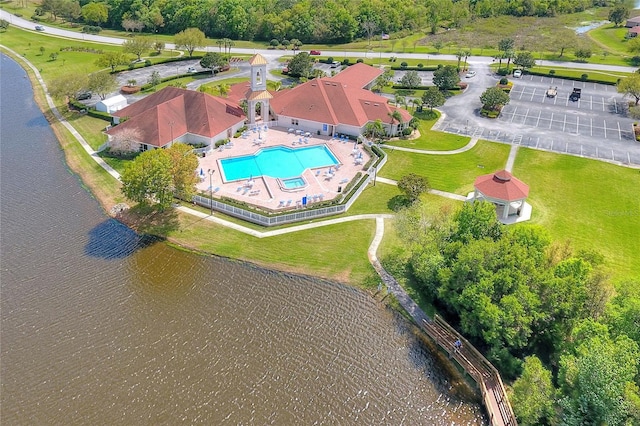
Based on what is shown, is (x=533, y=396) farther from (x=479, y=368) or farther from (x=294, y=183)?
(x=294, y=183)

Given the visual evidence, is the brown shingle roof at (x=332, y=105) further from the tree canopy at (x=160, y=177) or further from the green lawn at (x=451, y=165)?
the tree canopy at (x=160, y=177)

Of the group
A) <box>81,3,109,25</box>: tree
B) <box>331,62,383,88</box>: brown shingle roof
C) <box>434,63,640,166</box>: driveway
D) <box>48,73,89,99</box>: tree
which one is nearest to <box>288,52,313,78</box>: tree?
<box>331,62,383,88</box>: brown shingle roof

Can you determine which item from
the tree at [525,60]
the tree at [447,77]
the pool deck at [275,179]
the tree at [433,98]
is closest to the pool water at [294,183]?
the pool deck at [275,179]

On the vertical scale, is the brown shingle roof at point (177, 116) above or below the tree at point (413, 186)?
above

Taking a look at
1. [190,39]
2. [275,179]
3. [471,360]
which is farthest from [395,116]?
[190,39]

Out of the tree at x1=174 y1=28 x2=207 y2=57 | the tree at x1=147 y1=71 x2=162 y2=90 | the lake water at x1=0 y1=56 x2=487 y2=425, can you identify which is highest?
the tree at x1=174 y1=28 x2=207 y2=57

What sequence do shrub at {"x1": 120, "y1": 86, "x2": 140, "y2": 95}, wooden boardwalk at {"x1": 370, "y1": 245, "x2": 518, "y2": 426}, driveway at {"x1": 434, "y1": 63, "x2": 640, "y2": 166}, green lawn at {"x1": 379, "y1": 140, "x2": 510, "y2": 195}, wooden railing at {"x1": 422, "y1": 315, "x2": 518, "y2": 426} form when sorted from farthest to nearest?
1. shrub at {"x1": 120, "y1": 86, "x2": 140, "y2": 95}
2. driveway at {"x1": 434, "y1": 63, "x2": 640, "y2": 166}
3. green lawn at {"x1": 379, "y1": 140, "x2": 510, "y2": 195}
4. wooden boardwalk at {"x1": 370, "y1": 245, "x2": 518, "y2": 426}
5. wooden railing at {"x1": 422, "y1": 315, "x2": 518, "y2": 426}

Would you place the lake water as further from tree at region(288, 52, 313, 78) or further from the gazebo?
tree at region(288, 52, 313, 78)
